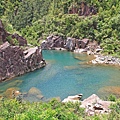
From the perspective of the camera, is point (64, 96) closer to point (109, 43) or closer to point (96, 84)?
point (96, 84)

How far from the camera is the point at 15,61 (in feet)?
130

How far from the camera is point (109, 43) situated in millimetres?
55656

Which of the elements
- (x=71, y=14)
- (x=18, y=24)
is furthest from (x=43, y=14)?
(x=71, y=14)

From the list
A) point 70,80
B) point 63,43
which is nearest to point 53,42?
point 63,43

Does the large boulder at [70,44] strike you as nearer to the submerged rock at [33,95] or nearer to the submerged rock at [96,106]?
the submerged rock at [33,95]

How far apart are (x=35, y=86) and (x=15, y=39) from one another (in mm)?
14222

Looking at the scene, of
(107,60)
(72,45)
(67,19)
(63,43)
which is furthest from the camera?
(67,19)

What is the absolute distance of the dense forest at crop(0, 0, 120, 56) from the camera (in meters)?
59.3

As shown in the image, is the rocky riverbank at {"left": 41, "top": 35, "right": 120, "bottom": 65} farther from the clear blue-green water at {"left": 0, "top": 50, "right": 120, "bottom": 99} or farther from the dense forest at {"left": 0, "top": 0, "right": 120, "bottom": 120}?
the clear blue-green water at {"left": 0, "top": 50, "right": 120, "bottom": 99}

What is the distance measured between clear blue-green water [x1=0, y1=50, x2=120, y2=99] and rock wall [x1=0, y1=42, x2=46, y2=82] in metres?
1.32

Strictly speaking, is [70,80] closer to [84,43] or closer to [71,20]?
[84,43]

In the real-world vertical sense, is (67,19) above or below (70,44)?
above

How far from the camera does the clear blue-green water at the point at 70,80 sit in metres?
30.8

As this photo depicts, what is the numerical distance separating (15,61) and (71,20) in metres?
30.3
